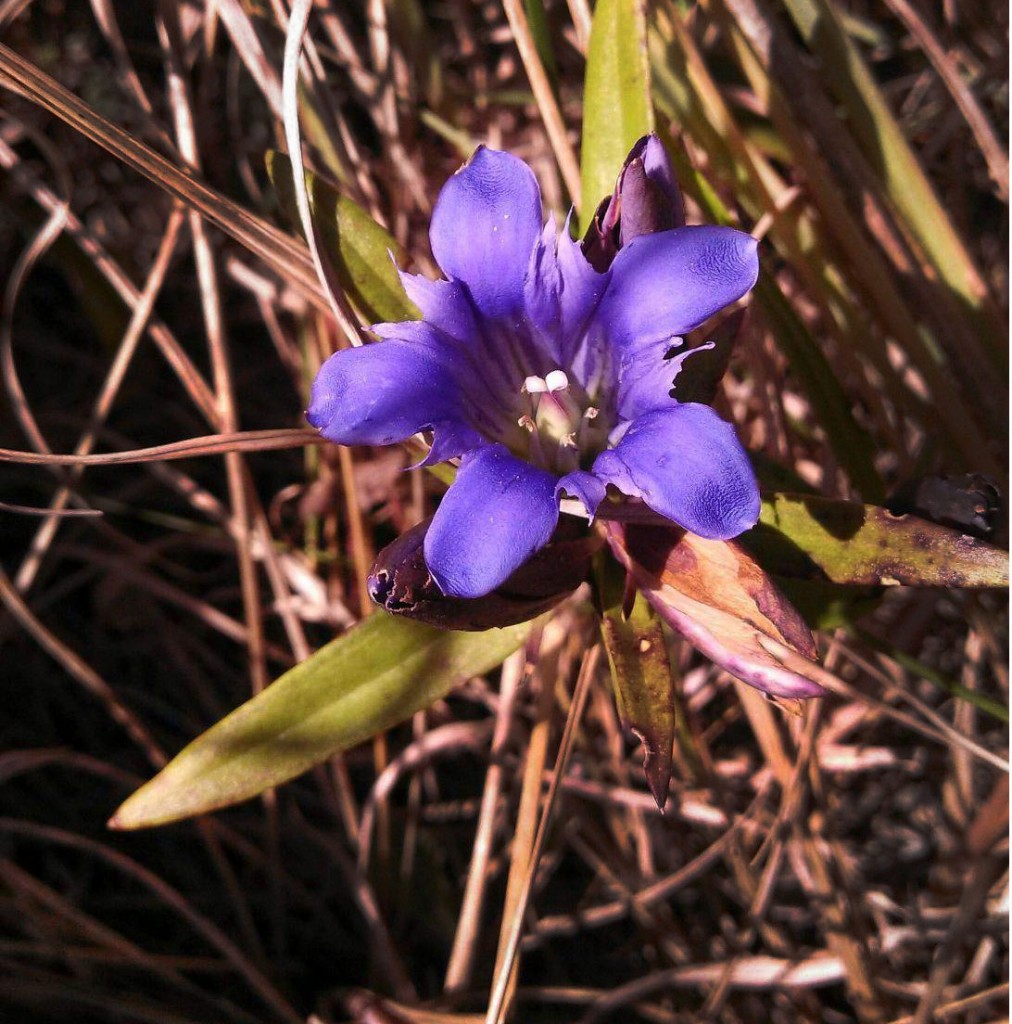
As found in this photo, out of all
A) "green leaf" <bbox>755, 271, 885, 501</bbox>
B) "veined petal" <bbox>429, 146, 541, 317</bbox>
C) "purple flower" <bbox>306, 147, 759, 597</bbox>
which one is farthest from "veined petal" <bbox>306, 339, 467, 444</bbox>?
"green leaf" <bbox>755, 271, 885, 501</bbox>

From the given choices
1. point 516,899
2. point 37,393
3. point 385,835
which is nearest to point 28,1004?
point 385,835

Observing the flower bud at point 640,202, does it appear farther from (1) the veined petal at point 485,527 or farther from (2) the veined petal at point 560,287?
(1) the veined petal at point 485,527

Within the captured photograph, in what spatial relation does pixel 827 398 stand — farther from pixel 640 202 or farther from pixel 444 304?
pixel 444 304

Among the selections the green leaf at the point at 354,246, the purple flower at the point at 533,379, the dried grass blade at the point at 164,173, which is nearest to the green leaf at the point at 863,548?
the purple flower at the point at 533,379

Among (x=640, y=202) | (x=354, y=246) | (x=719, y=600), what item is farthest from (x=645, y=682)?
(x=354, y=246)

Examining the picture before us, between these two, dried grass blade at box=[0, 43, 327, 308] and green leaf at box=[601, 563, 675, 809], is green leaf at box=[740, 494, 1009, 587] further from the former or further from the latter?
dried grass blade at box=[0, 43, 327, 308]

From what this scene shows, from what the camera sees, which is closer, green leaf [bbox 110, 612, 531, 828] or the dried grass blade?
the dried grass blade
